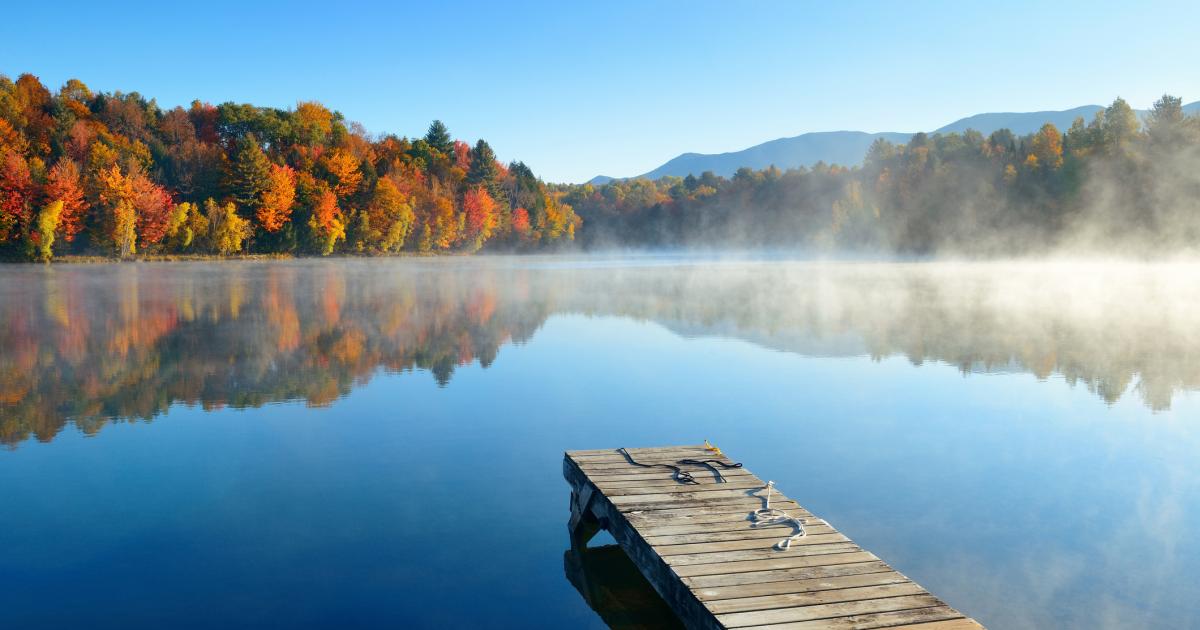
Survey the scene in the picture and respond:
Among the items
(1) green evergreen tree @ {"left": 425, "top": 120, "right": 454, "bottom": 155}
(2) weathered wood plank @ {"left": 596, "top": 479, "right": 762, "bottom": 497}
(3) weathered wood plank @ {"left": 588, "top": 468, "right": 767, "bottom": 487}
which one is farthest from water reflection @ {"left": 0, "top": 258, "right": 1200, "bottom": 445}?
(1) green evergreen tree @ {"left": 425, "top": 120, "right": 454, "bottom": 155}

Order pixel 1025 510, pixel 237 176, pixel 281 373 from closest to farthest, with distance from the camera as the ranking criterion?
pixel 1025 510 < pixel 281 373 < pixel 237 176

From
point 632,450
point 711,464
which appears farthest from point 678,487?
point 632,450

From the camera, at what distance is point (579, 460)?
7.39 meters

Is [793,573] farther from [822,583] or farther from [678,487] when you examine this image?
[678,487]

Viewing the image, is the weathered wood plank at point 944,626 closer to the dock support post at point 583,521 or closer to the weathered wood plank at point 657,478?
the weathered wood plank at point 657,478

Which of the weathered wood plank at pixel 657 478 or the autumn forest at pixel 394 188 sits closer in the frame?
the weathered wood plank at pixel 657 478

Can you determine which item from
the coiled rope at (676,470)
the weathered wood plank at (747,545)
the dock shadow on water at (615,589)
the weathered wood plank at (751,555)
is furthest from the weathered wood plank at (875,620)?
the coiled rope at (676,470)

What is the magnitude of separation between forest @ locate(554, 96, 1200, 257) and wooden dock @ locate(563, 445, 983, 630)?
73.6 metres

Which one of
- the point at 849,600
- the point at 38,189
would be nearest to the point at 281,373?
the point at 849,600

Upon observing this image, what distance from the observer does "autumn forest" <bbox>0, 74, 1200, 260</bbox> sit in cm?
5981

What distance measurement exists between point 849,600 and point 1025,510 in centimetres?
401

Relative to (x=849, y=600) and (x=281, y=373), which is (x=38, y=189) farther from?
(x=849, y=600)

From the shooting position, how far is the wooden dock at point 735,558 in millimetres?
4473

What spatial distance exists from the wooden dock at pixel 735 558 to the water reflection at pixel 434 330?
684cm
